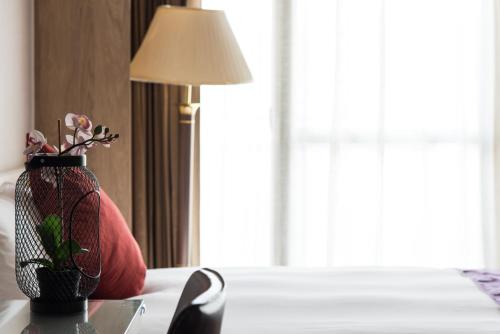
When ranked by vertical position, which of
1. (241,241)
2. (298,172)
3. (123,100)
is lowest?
(241,241)

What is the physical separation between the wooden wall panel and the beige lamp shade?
117mm

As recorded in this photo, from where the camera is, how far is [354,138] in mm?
4461

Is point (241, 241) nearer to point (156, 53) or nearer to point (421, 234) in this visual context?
point (421, 234)

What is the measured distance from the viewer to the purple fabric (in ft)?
8.64

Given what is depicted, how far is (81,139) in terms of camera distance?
1.90m

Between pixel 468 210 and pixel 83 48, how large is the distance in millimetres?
2194

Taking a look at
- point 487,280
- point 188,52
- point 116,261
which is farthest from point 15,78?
point 487,280

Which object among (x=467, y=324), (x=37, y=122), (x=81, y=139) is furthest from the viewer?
(x=37, y=122)

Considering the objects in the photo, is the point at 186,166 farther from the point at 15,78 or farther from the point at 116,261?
the point at 116,261

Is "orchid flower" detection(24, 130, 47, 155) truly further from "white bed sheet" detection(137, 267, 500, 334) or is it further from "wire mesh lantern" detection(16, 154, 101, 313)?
"white bed sheet" detection(137, 267, 500, 334)

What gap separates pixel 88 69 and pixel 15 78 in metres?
0.45

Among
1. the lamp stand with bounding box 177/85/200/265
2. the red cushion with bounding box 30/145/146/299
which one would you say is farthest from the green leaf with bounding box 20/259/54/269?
the lamp stand with bounding box 177/85/200/265

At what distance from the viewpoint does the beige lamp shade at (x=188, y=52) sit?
362cm

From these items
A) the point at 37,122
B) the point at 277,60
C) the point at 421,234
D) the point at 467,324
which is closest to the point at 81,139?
the point at 467,324
